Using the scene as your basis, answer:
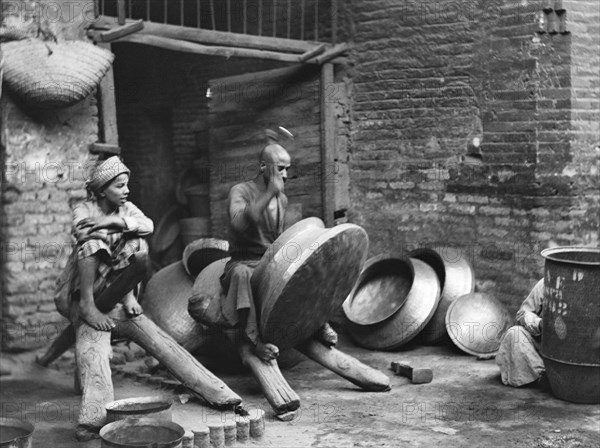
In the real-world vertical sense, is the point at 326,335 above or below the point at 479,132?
below

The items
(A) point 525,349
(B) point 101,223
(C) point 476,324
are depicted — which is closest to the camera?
(B) point 101,223

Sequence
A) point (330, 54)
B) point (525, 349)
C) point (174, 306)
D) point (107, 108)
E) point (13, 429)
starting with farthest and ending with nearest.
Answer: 1. point (330, 54)
2. point (174, 306)
3. point (107, 108)
4. point (525, 349)
5. point (13, 429)

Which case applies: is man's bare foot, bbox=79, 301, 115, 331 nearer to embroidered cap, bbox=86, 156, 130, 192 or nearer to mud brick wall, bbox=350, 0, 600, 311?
embroidered cap, bbox=86, 156, 130, 192

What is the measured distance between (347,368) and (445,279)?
204 cm

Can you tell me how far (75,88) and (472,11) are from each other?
3.94m

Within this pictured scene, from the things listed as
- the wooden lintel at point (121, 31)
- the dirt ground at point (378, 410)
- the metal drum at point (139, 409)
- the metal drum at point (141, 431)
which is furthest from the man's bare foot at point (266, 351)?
the wooden lintel at point (121, 31)

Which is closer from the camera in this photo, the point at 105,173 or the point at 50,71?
the point at 105,173

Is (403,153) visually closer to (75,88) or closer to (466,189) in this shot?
(466,189)

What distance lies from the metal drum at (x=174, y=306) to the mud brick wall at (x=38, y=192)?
823 millimetres

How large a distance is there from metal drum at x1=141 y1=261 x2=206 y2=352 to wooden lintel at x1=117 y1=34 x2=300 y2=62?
2005 mm

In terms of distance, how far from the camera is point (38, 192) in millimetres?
7816

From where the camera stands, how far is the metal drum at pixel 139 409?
5566 mm

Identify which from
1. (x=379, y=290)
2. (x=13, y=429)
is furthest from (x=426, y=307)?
(x=13, y=429)

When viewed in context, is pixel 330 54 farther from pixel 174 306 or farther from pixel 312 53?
pixel 174 306
